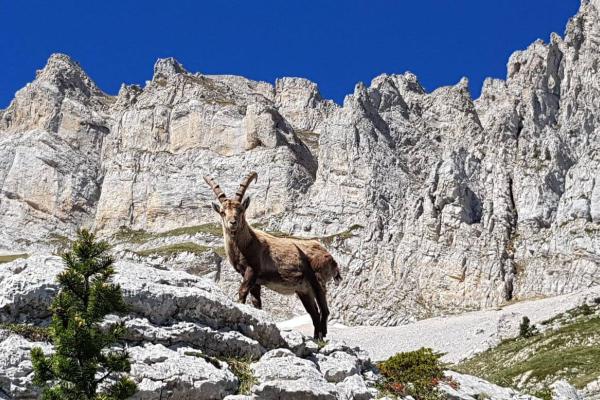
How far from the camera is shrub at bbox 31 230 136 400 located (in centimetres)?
1288

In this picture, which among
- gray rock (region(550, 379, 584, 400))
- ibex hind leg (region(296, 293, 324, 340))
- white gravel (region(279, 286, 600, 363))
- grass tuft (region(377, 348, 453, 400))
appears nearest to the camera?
grass tuft (region(377, 348, 453, 400))

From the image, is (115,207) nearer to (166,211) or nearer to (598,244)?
(166,211)

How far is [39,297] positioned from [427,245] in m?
117

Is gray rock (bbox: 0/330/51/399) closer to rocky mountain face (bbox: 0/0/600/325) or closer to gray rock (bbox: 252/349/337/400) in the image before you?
gray rock (bbox: 252/349/337/400)

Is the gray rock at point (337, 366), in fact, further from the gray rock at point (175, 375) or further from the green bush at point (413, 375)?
the gray rock at point (175, 375)

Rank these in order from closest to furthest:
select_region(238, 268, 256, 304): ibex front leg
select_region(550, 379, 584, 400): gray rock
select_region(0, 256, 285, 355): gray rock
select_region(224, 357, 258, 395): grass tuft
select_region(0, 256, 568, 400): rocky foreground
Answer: select_region(0, 256, 568, 400): rocky foreground, select_region(0, 256, 285, 355): gray rock, select_region(224, 357, 258, 395): grass tuft, select_region(238, 268, 256, 304): ibex front leg, select_region(550, 379, 584, 400): gray rock

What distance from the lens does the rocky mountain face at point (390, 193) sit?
122 meters

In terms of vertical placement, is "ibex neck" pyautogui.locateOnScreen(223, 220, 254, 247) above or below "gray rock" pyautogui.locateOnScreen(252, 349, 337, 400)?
above

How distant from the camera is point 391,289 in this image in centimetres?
12562

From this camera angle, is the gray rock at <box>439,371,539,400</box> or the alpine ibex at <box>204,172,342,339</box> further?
the alpine ibex at <box>204,172,342,339</box>

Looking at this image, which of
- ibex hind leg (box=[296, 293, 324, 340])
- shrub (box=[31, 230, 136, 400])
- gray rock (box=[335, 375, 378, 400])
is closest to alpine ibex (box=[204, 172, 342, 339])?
ibex hind leg (box=[296, 293, 324, 340])

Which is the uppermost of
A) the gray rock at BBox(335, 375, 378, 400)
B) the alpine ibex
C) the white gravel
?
the white gravel

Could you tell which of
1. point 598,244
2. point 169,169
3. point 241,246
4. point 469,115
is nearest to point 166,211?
point 169,169

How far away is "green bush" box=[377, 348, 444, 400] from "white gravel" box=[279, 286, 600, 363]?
52435 millimetres
